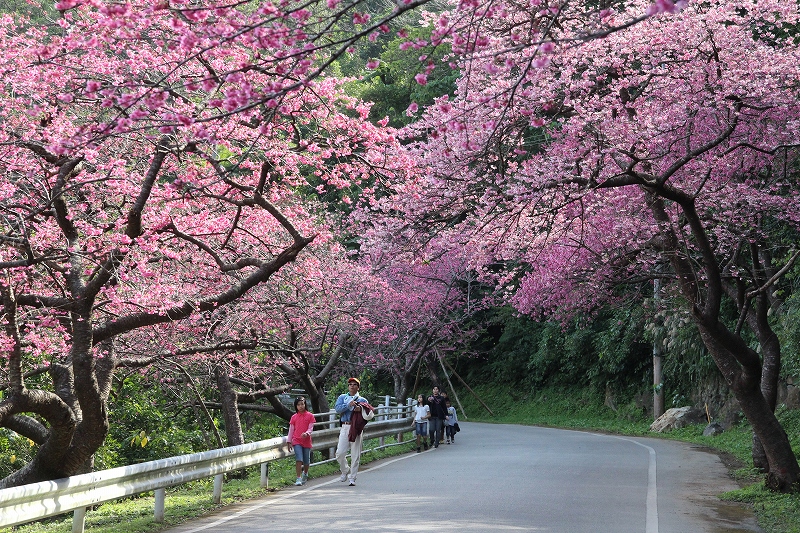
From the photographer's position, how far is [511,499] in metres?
12.0

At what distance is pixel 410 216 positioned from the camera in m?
14.1

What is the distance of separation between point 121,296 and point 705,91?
8959 mm

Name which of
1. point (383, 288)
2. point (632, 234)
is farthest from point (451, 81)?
point (632, 234)

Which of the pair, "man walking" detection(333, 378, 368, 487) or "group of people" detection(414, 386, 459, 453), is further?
"group of people" detection(414, 386, 459, 453)

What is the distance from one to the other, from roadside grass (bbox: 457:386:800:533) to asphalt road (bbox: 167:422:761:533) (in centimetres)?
39

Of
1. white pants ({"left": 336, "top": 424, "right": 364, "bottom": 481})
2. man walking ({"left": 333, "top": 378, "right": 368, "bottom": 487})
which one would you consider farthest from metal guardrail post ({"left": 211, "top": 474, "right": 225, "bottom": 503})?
man walking ({"left": 333, "top": 378, "right": 368, "bottom": 487})

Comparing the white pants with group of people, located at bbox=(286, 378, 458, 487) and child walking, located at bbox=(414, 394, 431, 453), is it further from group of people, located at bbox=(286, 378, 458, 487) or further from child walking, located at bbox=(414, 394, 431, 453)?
child walking, located at bbox=(414, 394, 431, 453)

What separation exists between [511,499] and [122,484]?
17.5 ft

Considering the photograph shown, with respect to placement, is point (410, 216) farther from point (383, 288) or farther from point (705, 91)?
point (383, 288)

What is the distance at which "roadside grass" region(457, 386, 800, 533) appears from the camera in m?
11.6

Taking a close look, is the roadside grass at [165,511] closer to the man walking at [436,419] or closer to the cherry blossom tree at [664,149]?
the cherry blossom tree at [664,149]

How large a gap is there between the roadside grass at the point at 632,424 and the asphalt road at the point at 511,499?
392 mm

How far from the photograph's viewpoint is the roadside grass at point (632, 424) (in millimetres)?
11648

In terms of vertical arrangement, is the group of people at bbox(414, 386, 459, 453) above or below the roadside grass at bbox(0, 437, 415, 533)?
above
